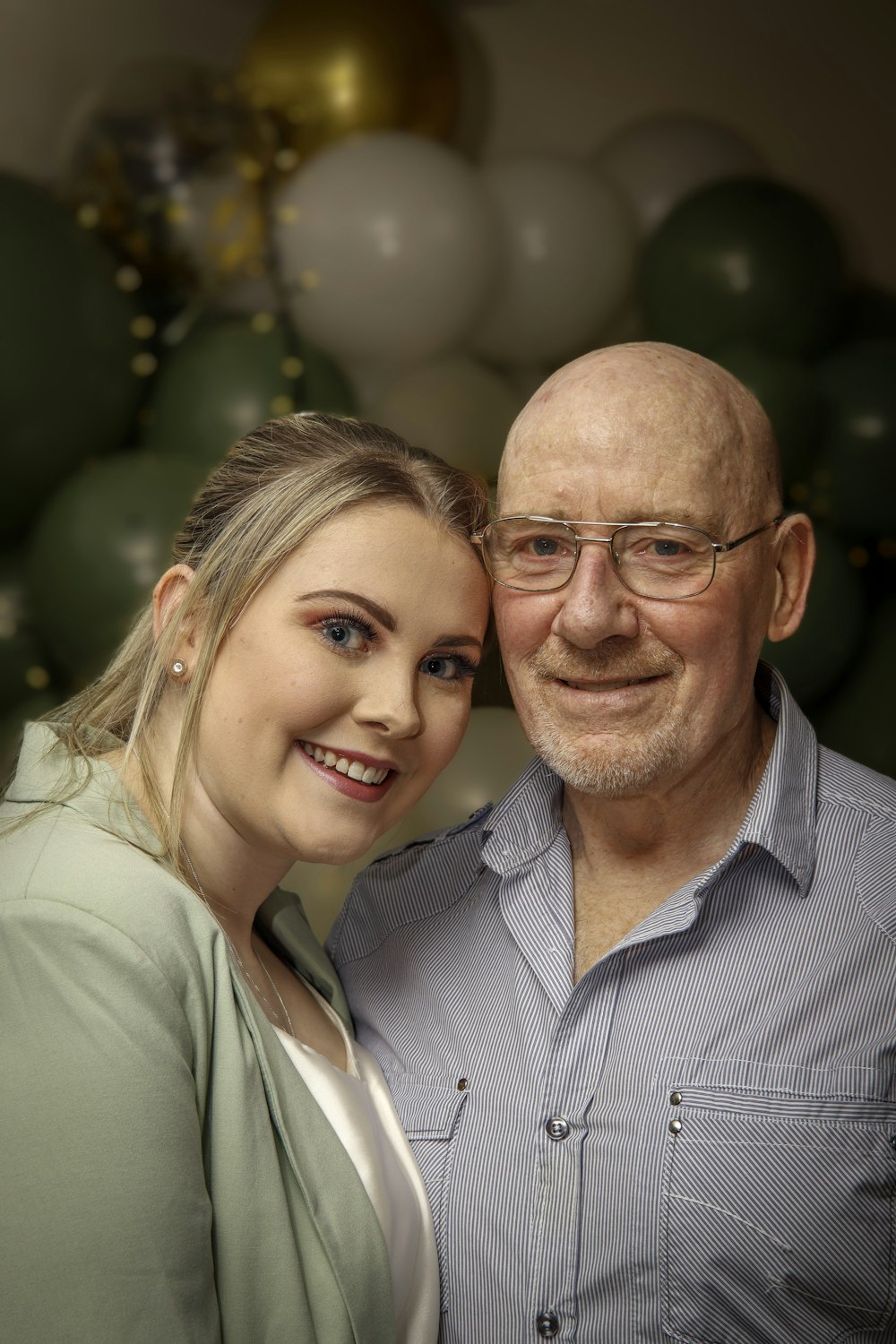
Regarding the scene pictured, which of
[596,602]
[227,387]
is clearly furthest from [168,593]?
[227,387]

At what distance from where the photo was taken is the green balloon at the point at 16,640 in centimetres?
253

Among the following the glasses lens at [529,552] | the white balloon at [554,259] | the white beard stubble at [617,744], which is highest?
the white balloon at [554,259]

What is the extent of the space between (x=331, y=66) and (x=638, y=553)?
1.71 meters

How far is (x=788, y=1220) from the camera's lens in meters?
1.38

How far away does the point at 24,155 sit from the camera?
2871 millimetres

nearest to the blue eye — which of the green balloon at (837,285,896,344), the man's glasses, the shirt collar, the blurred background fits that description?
the man's glasses

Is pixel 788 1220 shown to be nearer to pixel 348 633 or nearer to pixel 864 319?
pixel 348 633

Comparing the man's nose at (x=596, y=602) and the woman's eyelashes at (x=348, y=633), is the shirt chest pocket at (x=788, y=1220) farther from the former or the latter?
the woman's eyelashes at (x=348, y=633)

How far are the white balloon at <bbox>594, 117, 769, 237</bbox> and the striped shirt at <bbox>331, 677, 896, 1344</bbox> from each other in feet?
5.48

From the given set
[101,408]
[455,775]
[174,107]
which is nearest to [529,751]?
[455,775]

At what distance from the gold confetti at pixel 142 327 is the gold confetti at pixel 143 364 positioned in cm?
3

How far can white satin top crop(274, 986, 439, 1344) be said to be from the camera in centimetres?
143

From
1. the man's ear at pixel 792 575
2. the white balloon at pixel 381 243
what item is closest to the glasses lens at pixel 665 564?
the man's ear at pixel 792 575

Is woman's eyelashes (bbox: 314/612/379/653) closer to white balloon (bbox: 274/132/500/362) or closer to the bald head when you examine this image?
the bald head
